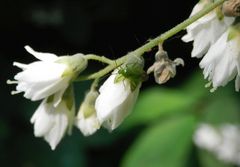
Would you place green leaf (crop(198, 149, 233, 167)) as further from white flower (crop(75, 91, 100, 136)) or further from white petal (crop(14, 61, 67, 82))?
white petal (crop(14, 61, 67, 82))

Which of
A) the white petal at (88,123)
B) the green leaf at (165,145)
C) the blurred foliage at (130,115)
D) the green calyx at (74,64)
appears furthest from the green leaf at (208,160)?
the green calyx at (74,64)

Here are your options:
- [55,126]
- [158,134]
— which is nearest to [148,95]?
[158,134]

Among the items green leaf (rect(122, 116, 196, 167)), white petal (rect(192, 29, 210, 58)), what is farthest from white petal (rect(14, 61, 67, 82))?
green leaf (rect(122, 116, 196, 167))

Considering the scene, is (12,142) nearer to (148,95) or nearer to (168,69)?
(148,95)

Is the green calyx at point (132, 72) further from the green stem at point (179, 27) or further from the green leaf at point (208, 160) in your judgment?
the green leaf at point (208, 160)

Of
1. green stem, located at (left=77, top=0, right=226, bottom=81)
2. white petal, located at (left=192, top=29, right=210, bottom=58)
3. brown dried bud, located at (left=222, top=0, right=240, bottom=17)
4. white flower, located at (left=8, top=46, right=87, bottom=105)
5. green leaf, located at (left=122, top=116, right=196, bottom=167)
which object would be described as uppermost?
white flower, located at (left=8, top=46, right=87, bottom=105)

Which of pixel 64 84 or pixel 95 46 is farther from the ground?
pixel 64 84
